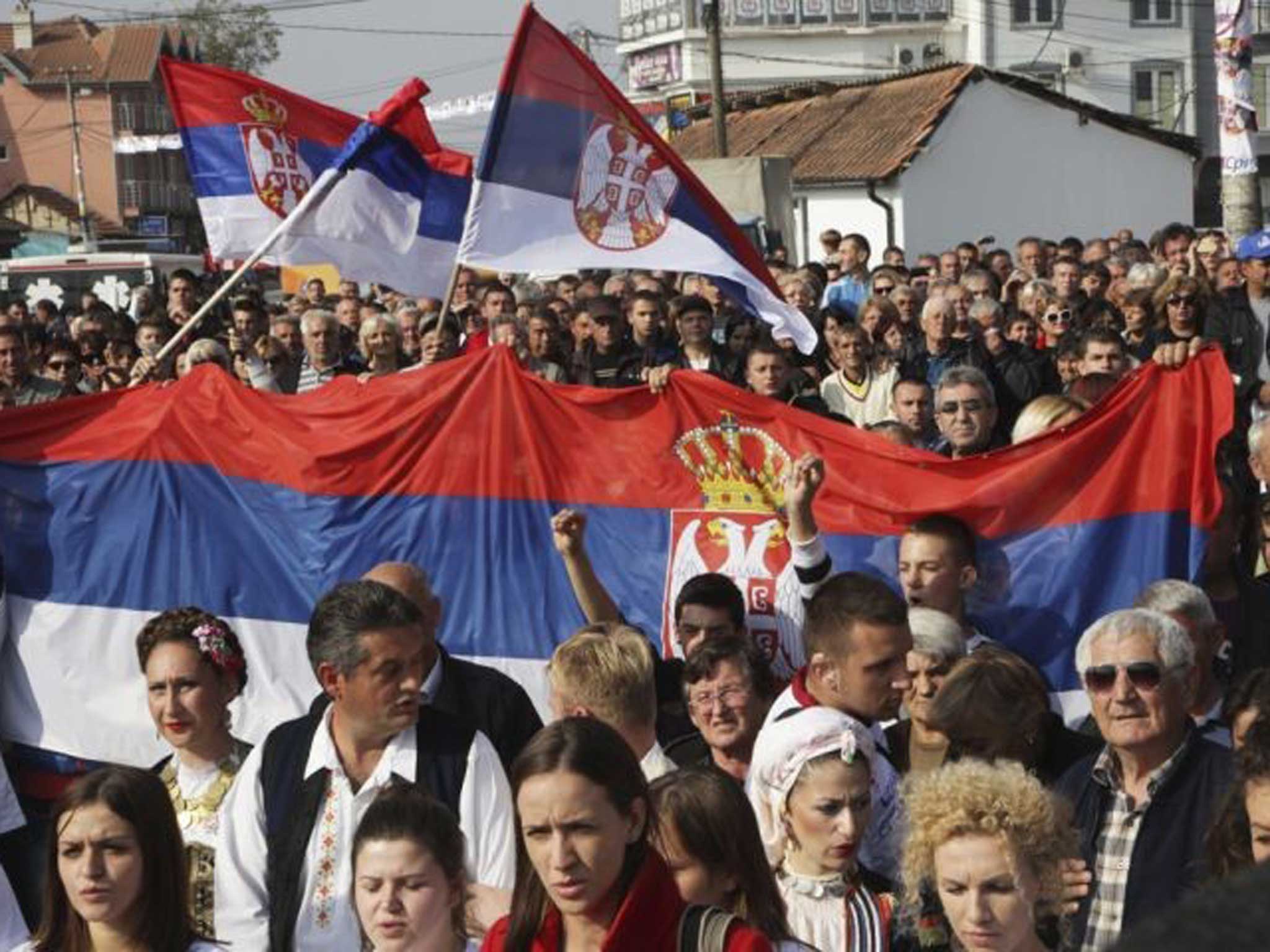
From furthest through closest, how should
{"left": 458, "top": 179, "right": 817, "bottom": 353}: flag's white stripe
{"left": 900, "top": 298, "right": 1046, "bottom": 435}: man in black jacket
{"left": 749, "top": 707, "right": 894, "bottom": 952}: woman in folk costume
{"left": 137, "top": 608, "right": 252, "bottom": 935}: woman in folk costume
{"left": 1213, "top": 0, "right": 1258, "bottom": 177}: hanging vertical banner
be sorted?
{"left": 1213, "top": 0, "right": 1258, "bottom": 177}: hanging vertical banner
{"left": 900, "top": 298, "right": 1046, "bottom": 435}: man in black jacket
{"left": 458, "top": 179, "right": 817, "bottom": 353}: flag's white stripe
{"left": 137, "top": 608, "right": 252, "bottom": 935}: woman in folk costume
{"left": 749, "top": 707, "right": 894, "bottom": 952}: woman in folk costume

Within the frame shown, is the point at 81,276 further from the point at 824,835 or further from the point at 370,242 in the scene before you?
the point at 824,835

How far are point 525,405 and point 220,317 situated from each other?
1071cm

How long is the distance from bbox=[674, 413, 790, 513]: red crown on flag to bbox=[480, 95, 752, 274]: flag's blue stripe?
47.5 inches

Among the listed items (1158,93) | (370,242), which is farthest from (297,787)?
(1158,93)

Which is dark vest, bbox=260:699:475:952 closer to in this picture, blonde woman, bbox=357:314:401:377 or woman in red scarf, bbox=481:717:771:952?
woman in red scarf, bbox=481:717:771:952

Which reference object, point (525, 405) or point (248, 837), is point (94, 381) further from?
point (248, 837)

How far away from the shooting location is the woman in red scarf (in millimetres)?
3723

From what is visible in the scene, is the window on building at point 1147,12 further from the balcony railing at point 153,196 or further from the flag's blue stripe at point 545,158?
the flag's blue stripe at point 545,158

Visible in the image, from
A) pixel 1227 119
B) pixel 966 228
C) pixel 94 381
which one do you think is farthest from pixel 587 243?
pixel 966 228

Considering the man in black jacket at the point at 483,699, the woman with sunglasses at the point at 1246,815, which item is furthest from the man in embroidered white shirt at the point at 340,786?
the woman with sunglasses at the point at 1246,815

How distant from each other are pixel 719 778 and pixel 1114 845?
108 cm

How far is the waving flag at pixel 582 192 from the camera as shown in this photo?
347 inches

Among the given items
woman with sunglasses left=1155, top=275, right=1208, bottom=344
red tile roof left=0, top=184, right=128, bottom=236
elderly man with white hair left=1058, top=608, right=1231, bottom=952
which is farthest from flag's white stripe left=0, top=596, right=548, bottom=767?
red tile roof left=0, top=184, right=128, bottom=236

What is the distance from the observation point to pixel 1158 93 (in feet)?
261
